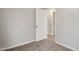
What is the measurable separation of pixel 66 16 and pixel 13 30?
41.7 inches

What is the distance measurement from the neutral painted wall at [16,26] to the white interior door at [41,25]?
101 millimetres

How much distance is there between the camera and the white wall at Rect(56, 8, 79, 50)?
1949mm

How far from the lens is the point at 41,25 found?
215 cm

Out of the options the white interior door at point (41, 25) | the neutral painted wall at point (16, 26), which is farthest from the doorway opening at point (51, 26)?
the neutral painted wall at point (16, 26)

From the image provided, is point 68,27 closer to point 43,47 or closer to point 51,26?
point 51,26

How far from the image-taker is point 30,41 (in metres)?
2.08

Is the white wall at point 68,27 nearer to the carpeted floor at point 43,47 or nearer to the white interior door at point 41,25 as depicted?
the carpeted floor at point 43,47

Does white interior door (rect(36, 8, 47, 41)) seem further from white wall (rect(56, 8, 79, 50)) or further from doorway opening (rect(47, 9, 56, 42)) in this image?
white wall (rect(56, 8, 79, 50))

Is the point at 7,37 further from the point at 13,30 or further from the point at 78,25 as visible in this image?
the point at 78,25

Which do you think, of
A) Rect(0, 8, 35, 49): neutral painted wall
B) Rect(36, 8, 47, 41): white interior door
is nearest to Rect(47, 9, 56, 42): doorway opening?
Rect(36, 8, 47, 41): white interior door

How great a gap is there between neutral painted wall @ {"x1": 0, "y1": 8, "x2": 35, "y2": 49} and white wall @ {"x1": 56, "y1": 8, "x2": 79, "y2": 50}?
0.52 m
